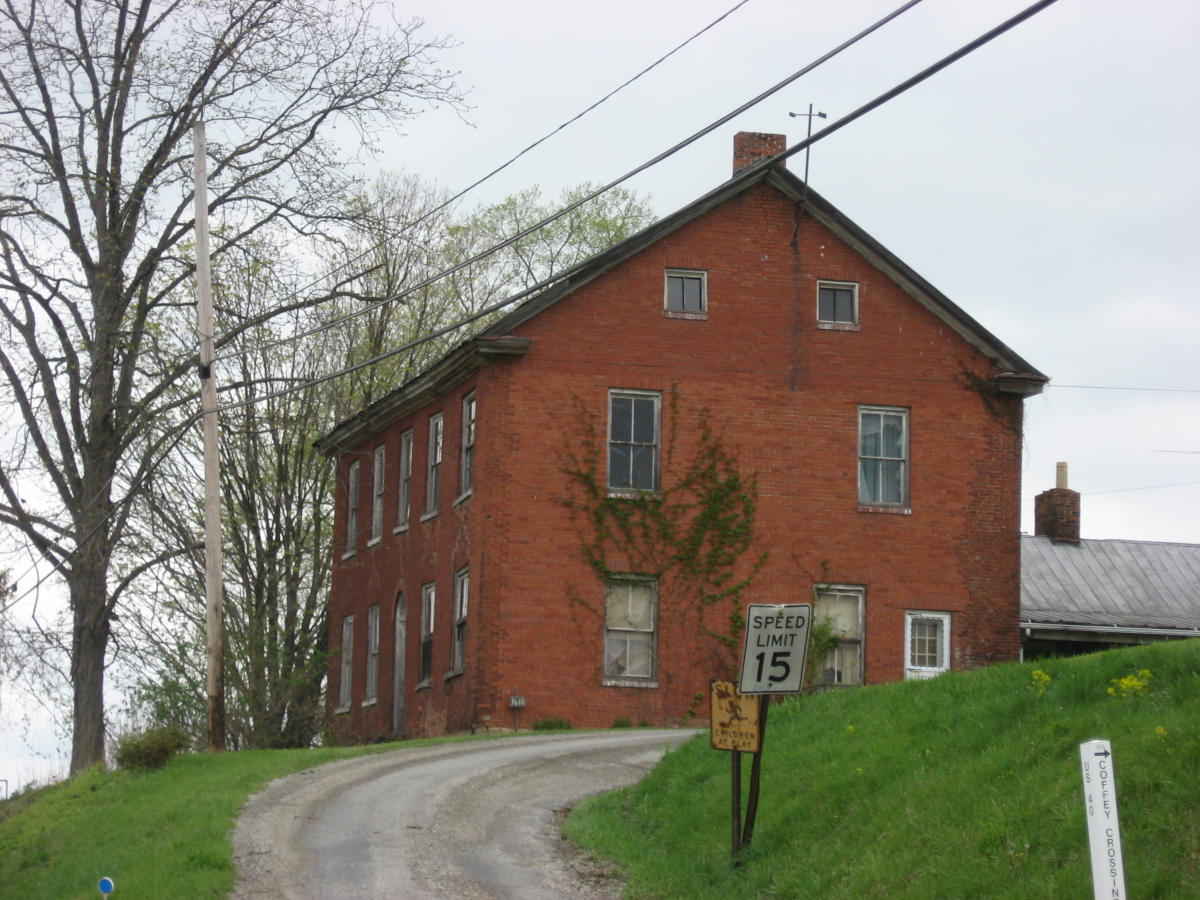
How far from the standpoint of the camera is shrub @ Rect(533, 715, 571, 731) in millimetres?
28094

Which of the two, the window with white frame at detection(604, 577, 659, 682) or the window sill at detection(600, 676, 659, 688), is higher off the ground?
the window with white frame at detection(604, 577, 659, 682)

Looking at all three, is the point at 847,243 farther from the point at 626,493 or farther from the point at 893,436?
the point at 626,493

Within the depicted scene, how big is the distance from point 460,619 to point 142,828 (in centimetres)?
1352

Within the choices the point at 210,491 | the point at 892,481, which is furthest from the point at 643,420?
the point at 210,491

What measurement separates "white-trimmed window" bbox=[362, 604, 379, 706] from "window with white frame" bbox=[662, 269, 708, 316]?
31.4 feet

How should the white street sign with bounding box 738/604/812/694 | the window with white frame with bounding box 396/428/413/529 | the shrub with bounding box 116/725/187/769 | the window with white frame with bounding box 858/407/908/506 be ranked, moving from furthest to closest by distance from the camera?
1. the window with white frame with bounding box 396/428/413/529
2. the window with white frame with bounding box 858/407/908/506
3. the shrub with bounding box 116/725/187/769
4. the white street sign with bounding box 738/604/812/694

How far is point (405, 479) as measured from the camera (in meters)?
34.1

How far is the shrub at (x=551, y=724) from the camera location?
2809cm

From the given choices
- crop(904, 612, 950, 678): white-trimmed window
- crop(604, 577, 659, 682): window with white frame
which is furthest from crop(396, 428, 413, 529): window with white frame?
crop(904, 612, 950, 678): white-trimmed window

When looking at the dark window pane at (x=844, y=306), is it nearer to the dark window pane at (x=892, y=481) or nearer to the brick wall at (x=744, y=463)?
the brick wall at (x=744, y=463)

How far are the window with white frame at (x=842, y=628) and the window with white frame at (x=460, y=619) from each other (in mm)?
6003

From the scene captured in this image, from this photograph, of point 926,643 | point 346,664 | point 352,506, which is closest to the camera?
point 926,643

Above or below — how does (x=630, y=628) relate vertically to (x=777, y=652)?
above

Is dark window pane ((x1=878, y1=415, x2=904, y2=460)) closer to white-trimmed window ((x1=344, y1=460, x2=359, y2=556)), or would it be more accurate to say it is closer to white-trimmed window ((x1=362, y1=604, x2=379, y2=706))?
white-trimmed window ((x1=362, y1=604, x2=379, y2=706))
